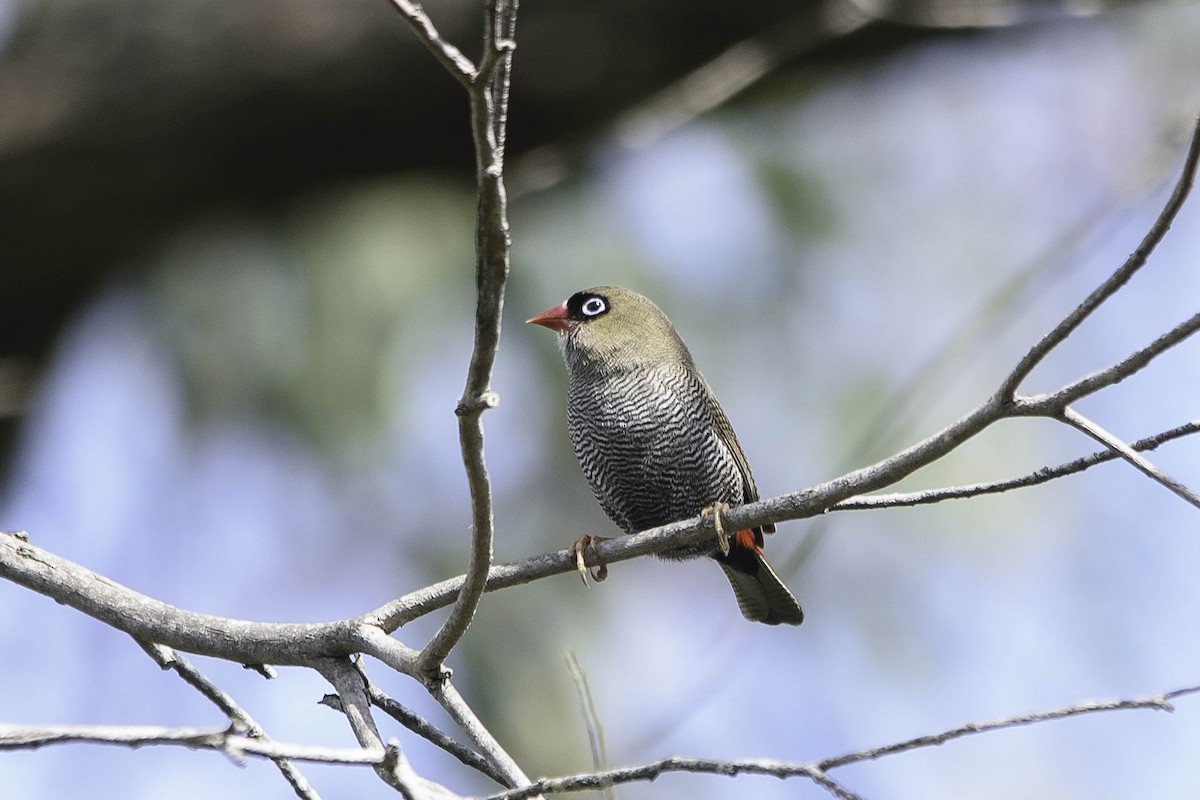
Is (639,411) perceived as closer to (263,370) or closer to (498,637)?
(498,637)

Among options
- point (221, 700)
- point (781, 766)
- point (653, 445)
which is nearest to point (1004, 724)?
point (781, 766)

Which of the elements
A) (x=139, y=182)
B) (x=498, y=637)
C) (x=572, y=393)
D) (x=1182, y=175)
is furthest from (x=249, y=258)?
(x=1182, y=175)

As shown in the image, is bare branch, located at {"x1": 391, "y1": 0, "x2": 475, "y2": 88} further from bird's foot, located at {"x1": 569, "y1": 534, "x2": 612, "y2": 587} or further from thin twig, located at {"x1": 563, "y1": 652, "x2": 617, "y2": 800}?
bird's foot, located at {"x1": 569, "y1": 534, "x2": 612, "y2": 587}

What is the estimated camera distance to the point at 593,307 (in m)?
5.36

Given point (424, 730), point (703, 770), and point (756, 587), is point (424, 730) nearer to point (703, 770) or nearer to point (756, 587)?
point (703, 770)

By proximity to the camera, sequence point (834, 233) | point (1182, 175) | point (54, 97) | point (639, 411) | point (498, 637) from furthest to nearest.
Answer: point (834, 233), point (54, 97), point (498, 637), point (639, 411), point (1182, 175)

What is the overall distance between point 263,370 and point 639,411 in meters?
4.82

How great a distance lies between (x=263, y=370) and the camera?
9.10m

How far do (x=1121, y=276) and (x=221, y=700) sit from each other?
192 cm

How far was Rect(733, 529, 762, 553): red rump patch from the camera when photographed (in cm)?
493

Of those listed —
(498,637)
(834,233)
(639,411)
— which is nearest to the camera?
(639,411)

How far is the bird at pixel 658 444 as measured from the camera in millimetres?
4883

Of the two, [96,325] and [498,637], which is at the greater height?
[96,325]

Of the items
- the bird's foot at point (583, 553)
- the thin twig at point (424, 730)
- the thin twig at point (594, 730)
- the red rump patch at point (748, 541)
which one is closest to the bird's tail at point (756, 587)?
the red rump patch at point (748, 541)
